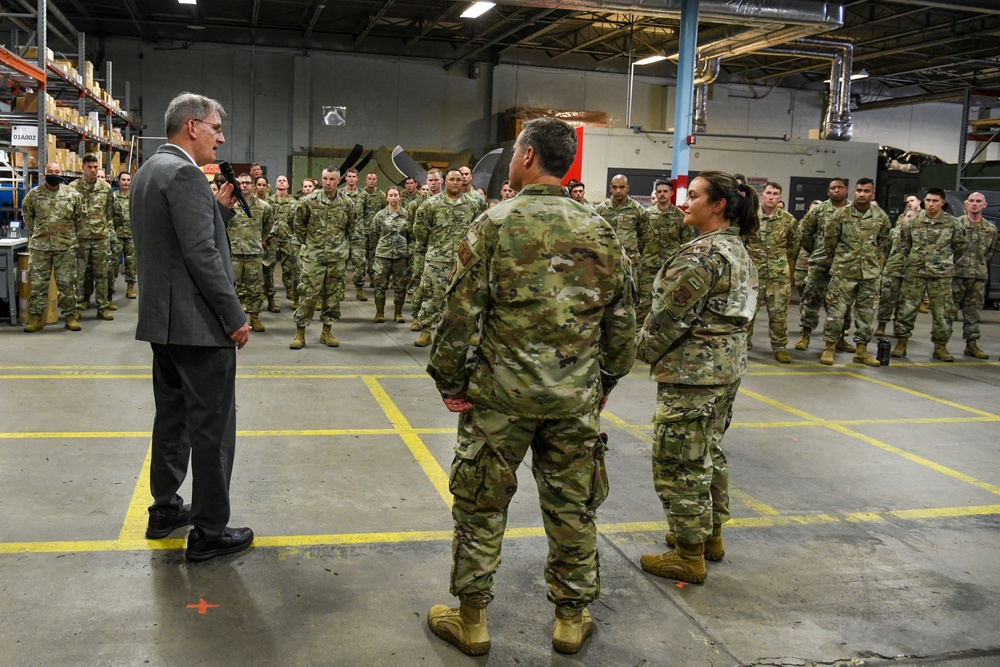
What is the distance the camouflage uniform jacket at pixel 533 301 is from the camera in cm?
282

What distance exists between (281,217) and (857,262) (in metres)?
8.74

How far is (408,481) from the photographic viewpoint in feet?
16.5

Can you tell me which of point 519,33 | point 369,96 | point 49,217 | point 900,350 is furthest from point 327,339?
point 369,96

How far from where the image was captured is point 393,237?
12.3 meters

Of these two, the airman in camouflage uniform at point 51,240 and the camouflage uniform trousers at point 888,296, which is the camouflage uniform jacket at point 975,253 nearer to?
the camouflage uniform trousers at point 888,296

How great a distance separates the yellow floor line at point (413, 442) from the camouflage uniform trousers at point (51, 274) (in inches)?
179

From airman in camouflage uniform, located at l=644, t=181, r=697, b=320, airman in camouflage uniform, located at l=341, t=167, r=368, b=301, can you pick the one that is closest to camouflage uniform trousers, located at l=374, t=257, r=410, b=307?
airman in camouflage uniform, located at l=341, t=167, r=368, b=301

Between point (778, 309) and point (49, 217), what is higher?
point (49, 217)

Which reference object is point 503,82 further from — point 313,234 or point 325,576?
point 325,576

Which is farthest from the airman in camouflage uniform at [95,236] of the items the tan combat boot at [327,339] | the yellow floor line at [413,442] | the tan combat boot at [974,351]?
the tan combat boot at [974,351]

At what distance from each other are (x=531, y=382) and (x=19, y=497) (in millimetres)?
3184

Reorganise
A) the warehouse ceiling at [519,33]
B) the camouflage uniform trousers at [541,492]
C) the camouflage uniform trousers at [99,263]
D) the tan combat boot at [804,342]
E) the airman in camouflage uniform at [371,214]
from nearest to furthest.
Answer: the camouflage uniform trousers at [541,492] → the tan combat boot at [804,342] → the camouflage uniform trousers at [99,263] → the airman in camouflage uniform at [371,214] → the warehouse ceiling at [519,33]

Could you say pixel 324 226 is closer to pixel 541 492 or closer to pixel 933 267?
pixel 541 492

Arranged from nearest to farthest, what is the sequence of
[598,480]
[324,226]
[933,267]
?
[598,480] < [324,226] < [933,267]
